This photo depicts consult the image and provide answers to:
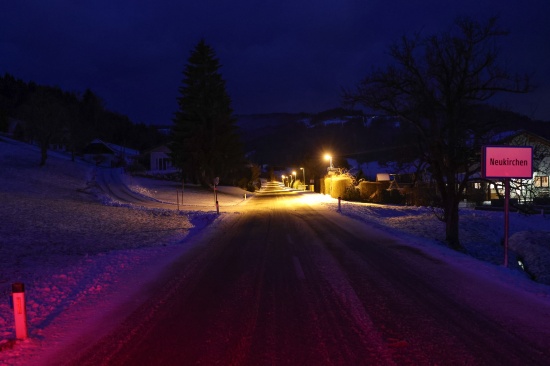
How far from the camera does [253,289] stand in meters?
8.40

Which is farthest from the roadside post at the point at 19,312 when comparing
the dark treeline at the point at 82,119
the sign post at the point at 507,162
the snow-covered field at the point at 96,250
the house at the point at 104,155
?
the house at the point at 104,155

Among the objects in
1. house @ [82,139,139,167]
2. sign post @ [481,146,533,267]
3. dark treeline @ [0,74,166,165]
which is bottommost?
sign post @ [481,146,533,267]

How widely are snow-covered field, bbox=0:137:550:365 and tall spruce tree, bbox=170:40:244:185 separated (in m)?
22.4

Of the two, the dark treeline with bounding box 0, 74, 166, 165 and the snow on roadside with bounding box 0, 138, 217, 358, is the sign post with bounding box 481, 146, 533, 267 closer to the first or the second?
the snow on roadside with bounding box 0, 138, 217, 358

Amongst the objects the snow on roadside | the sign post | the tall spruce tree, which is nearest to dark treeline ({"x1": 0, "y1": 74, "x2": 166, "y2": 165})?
the tall spruce tree

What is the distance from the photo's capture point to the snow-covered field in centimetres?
722

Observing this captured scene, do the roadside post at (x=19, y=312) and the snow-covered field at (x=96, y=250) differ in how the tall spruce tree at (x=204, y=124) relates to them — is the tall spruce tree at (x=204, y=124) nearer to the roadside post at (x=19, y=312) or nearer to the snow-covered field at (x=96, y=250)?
the snow-covered field at (x=96, y=250)

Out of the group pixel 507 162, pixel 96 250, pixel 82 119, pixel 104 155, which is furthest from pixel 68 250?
pixel 82 119

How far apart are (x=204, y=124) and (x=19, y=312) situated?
51.5 metres

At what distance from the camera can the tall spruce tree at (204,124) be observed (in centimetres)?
5516

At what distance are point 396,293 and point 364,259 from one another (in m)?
3.66

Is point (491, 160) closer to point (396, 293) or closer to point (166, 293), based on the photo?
point (396, 293)

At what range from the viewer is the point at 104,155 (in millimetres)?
88125

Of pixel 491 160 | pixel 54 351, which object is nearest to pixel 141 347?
pixel 54 351
